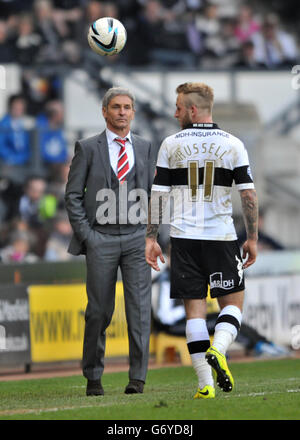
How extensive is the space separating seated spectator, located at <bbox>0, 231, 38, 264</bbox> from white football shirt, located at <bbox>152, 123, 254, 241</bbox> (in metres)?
8.36

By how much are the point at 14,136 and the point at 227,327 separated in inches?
443

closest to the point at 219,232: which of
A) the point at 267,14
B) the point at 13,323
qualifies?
the point at 13,323

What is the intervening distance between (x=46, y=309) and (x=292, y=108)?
11.6m

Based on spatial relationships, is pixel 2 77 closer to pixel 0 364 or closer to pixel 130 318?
pixel 0 364

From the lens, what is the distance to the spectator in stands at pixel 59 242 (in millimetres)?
16312

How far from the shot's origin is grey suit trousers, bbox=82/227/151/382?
26.8 ft

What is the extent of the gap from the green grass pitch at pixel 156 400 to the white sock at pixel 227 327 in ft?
1.31

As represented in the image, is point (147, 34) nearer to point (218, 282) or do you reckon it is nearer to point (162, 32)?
point (162, 32)

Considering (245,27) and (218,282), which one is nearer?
(218,282)

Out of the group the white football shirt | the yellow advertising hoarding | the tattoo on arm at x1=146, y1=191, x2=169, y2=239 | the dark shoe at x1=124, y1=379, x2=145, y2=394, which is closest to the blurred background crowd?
the yellow advertising hoarding

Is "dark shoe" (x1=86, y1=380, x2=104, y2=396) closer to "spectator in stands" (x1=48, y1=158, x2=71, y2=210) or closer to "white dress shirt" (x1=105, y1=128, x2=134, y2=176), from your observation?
"white dress shirt" (x1=105, y1=128, x2=134, y2=176)

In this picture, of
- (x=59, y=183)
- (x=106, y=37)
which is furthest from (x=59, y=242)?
(x=106, y=37)

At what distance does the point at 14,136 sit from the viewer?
17953mm

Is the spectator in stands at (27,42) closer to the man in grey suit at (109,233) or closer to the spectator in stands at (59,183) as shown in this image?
the spectator in stands at (59,183)
